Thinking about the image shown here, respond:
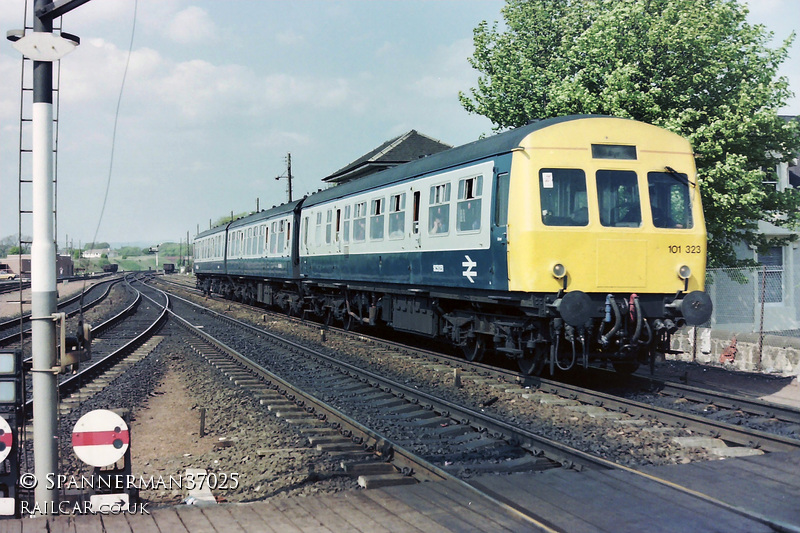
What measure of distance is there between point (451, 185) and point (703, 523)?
8214 mm

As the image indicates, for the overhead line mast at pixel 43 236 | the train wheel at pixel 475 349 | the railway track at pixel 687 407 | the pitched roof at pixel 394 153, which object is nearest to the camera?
the overhead line mast at pixel 43 236

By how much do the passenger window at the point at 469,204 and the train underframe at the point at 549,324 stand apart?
111 centimetres

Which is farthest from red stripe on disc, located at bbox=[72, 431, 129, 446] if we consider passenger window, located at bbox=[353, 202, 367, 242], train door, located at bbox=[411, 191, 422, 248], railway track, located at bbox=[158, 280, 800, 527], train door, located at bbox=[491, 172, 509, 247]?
passenger window, located at bbox=[353, 202, 367, 242]

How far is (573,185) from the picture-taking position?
10445 millimetres

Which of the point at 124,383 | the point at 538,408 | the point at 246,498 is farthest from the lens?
the point at 124,383

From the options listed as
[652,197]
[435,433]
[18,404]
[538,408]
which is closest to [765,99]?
[652,197]

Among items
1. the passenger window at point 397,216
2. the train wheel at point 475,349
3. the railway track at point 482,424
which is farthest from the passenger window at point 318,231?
the railway track at point 482,424

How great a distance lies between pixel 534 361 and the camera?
11242 millimetres

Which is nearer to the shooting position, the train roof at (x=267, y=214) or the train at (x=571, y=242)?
the train at (x=571, y=242)

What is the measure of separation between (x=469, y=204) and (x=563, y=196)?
187cm

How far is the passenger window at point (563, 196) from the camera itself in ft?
33.8

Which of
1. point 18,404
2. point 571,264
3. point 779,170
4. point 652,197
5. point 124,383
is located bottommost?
point 124,383

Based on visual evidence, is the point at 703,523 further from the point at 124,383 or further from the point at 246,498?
the point at 124,383

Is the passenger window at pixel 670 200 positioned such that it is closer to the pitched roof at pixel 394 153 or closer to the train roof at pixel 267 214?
the train roof at pixel 267 214
